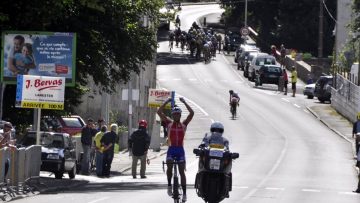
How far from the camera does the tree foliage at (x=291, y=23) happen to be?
9656 cm

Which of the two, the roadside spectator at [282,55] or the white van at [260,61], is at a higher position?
the roadside spectator at [282,55]

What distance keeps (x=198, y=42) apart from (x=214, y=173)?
6876cm

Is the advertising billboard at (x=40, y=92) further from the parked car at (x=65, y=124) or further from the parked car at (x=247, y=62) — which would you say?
the parked car at (x=247, y=62)

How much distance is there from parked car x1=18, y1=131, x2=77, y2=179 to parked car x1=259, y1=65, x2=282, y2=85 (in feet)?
144

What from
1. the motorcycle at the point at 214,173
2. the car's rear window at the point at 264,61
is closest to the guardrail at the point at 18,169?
the motorcycle at the point at 214,173

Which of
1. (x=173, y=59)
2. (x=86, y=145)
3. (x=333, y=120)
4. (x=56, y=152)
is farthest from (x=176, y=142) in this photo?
(x=173, y=59)

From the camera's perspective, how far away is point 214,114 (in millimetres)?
66125

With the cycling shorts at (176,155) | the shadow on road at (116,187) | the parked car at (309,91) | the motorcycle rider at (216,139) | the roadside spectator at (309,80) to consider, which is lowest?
the shadow on road at (116,187)

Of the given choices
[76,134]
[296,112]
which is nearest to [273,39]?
[296,112]

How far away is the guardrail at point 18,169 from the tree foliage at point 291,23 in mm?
68061

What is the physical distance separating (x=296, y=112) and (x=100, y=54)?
103 ft

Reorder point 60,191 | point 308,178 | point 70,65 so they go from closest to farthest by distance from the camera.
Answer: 1. point 60,191
2. point 70,65
3. point 308,178

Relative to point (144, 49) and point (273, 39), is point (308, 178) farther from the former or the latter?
point (273, 39)

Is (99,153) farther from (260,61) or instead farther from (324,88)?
(260,61)
